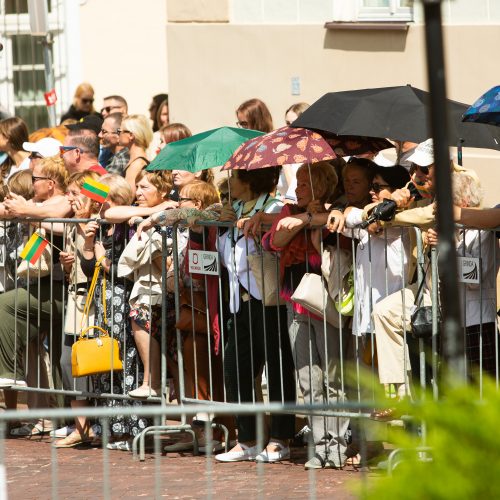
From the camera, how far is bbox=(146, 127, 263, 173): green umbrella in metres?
8.98

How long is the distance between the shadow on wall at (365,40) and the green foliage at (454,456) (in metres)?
11.6

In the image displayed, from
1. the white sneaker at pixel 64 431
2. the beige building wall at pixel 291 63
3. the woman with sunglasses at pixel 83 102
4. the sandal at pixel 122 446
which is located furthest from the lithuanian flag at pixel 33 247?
the woman with sunglasses at pixel 83 102

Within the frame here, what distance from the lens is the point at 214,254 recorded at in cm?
871

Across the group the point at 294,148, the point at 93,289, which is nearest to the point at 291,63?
the point at 93,289

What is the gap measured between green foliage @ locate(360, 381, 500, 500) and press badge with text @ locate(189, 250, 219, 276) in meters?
5.31

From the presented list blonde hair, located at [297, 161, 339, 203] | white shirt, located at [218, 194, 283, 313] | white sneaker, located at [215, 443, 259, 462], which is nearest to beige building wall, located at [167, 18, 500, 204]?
white shirt, located at [218, 194, 283, 313]

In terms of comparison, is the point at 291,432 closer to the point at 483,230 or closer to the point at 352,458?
the point at 352,458

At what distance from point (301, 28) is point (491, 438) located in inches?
470

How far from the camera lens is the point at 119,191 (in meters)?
9.39

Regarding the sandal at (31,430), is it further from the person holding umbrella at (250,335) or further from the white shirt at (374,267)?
the white shirt at (374,267)

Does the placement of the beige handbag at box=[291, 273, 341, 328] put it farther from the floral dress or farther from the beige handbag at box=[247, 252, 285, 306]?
the floral dress

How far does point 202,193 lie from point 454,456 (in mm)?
5997

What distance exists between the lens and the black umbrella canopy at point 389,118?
8109mm

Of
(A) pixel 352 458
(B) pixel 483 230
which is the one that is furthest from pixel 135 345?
(B) pixel 483 230
